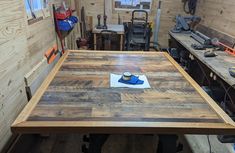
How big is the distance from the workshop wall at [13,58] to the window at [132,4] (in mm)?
2556

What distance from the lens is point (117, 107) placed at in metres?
1.12

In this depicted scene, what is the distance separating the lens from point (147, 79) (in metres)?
1.48

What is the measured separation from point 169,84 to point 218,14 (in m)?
2.45

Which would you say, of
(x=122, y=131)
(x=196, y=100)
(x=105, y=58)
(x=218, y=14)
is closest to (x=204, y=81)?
(x=218, y=14)

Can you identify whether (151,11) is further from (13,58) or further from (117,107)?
(117,107)

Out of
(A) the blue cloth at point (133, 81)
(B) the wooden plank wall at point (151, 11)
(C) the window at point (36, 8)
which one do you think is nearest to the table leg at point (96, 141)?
(A) the blue cloth at point (133, 81)

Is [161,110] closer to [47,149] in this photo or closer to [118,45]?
[47,149]

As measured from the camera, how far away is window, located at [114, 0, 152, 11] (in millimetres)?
4430

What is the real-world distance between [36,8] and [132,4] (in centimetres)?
250

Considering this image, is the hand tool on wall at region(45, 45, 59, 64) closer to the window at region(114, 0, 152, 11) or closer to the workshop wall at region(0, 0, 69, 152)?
the workshop wall at region(0, 0, 69, 152)

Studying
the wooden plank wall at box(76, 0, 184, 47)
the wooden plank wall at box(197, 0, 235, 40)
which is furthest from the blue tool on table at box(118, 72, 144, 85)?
the wooden plank wall at box(76, 0, 184, 47)

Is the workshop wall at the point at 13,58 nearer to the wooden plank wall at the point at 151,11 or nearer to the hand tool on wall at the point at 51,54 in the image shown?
the hand tool on wall at the point at 51,54

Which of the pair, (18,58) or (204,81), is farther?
(204,81)

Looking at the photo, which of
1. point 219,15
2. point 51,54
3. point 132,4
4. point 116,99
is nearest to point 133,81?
point 116,99
